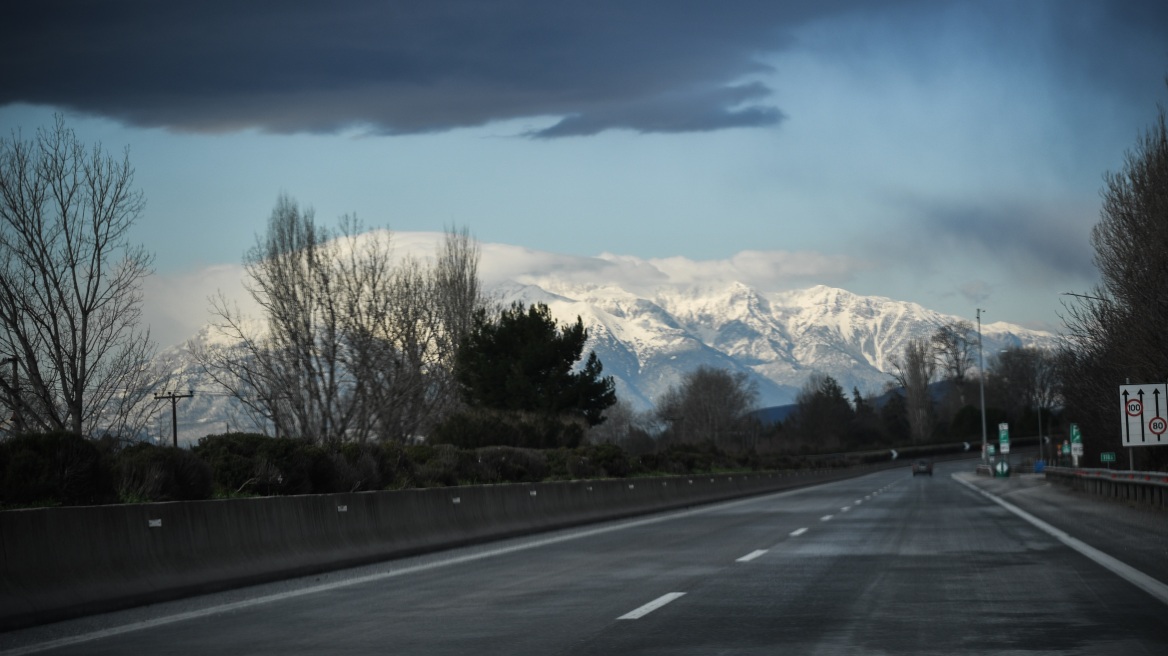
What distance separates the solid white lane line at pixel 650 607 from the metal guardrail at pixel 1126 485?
20418 mm

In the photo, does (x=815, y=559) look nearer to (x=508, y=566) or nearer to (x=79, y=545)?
(x=508, y=566)

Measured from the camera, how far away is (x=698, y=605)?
1127 centimetres

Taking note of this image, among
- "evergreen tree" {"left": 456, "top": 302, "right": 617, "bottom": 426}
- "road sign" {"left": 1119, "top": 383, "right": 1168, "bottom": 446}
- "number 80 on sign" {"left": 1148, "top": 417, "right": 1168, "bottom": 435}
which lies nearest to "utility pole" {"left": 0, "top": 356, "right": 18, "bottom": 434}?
"road sign" {"left": 1119, "top": 383, "right": 1168, "bottom": 446}

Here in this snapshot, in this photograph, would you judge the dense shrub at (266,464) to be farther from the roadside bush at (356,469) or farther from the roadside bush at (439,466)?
the roadside bush at (439,466)

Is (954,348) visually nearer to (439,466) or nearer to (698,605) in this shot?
(439,466)

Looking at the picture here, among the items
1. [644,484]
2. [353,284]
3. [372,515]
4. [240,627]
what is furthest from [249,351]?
[240,627]

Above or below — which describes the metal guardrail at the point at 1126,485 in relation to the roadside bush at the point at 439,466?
below

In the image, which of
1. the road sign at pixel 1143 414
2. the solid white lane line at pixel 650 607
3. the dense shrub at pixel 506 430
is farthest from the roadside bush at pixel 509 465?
the solid white lane line at pixel 650 607

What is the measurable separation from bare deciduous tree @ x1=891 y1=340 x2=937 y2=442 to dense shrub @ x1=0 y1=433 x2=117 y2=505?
182 meters

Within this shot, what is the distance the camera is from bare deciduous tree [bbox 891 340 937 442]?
190000 millimetres

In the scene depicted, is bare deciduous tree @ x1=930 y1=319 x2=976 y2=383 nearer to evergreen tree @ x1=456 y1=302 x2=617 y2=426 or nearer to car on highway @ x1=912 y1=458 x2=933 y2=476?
car on highway @ x1=912 y1=458 x2=933 y2=476

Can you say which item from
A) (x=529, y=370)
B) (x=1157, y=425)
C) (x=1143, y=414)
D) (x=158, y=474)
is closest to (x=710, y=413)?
(x=529, y=370)

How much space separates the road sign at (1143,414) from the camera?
33.6 metres

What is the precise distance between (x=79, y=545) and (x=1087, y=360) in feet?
158
